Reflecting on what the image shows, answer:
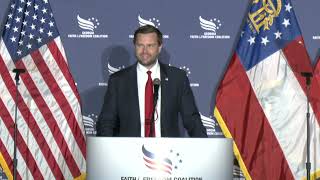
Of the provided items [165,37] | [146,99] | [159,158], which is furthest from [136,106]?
[165,37]

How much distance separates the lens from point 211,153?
2.92 m

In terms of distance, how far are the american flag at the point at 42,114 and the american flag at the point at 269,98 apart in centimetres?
143

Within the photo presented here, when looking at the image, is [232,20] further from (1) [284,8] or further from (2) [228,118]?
(2) [228,118]

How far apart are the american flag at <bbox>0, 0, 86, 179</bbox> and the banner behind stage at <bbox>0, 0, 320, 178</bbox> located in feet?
0.56

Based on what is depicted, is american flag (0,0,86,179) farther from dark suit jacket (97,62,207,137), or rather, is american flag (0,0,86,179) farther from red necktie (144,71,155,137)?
red necktie (144,71,155,137)

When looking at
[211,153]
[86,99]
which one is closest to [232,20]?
[86,99]

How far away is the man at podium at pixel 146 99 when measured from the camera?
12.7 feet

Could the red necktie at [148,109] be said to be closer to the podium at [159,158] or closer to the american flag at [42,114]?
the podium at [159,158]

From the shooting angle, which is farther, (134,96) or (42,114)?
(42,114)

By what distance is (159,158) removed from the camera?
2889 millimetres

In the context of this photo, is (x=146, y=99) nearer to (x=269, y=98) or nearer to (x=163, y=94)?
(x=163, y=94)

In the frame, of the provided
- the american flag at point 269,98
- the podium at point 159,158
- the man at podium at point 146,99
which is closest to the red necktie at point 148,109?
the man at podium at point 146,99

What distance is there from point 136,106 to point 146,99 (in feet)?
0.27

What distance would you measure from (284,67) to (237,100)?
54 centimetres
